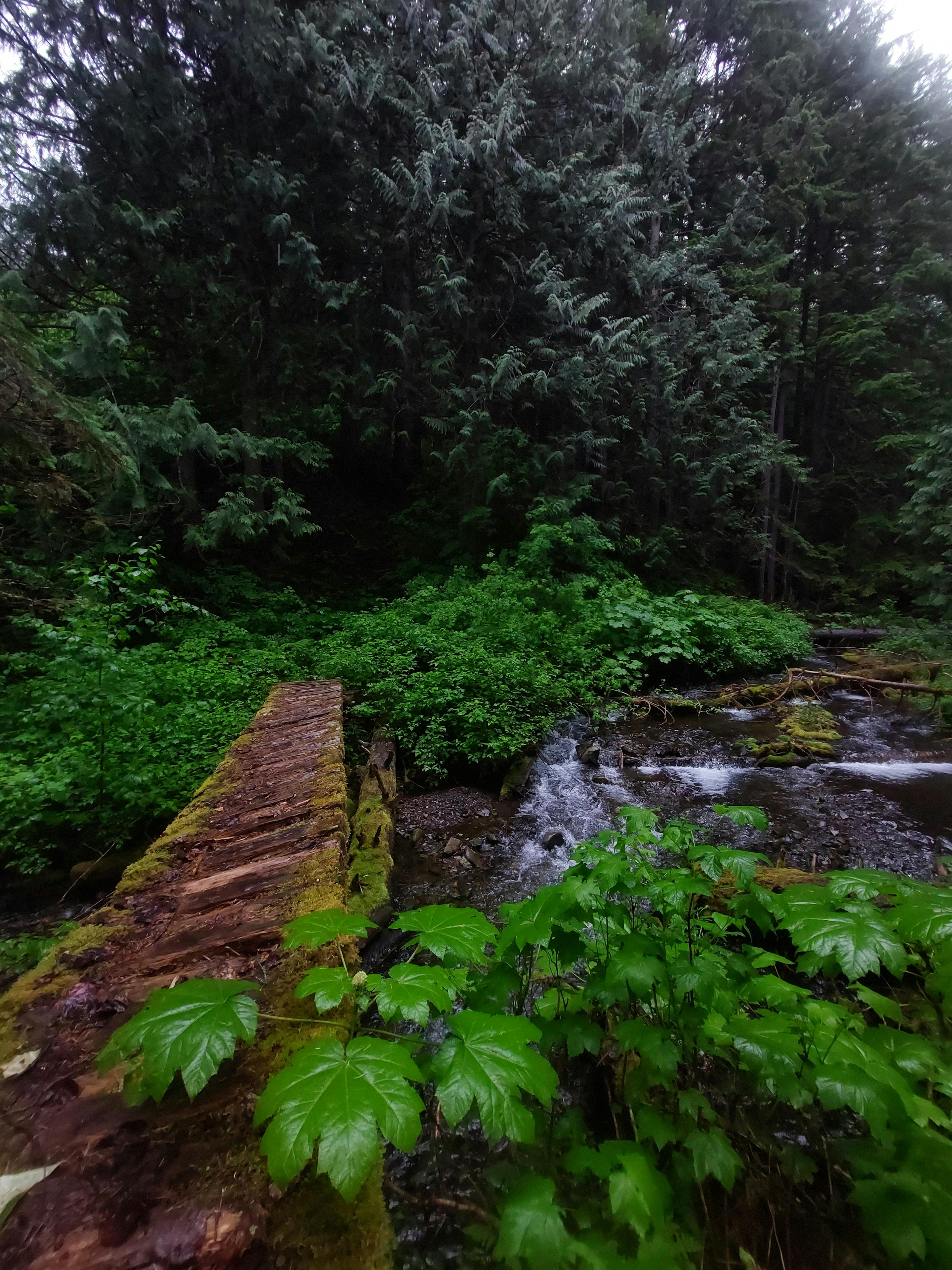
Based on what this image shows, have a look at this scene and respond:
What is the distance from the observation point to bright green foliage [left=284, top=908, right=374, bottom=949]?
1.36 meters

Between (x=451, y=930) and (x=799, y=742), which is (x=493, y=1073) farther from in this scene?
(x=799, y=742)

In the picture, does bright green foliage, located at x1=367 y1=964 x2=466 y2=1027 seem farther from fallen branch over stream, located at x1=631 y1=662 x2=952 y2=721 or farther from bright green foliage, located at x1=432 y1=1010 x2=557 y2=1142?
fallen branch over stream, located at x1=631 y1=662 x2=952 y2=721

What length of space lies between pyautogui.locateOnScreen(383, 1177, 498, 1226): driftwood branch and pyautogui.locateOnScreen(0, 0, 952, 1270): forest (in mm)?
248

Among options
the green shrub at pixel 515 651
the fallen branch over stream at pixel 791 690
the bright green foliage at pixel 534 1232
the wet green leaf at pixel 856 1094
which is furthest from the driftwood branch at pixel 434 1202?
the fallen branch over stream at pixel 791 690

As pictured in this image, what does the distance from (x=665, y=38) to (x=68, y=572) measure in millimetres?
25580

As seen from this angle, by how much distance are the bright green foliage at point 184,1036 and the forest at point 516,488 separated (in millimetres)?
12

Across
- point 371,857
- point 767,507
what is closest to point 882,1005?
point 371,857

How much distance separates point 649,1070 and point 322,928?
44.1 inches

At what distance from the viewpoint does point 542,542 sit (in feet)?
36.0

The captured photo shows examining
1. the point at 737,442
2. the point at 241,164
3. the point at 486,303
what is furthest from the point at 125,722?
the point at 737,442

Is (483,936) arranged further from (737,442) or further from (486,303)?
(737,442)

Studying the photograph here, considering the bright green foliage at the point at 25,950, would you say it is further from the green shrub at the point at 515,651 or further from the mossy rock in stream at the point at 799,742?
the mossy rock in stream at the point at 799,742

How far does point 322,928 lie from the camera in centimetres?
140

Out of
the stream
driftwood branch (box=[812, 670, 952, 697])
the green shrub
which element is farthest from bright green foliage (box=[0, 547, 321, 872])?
driftwood branch (box=[812, 670, 952, 697])
